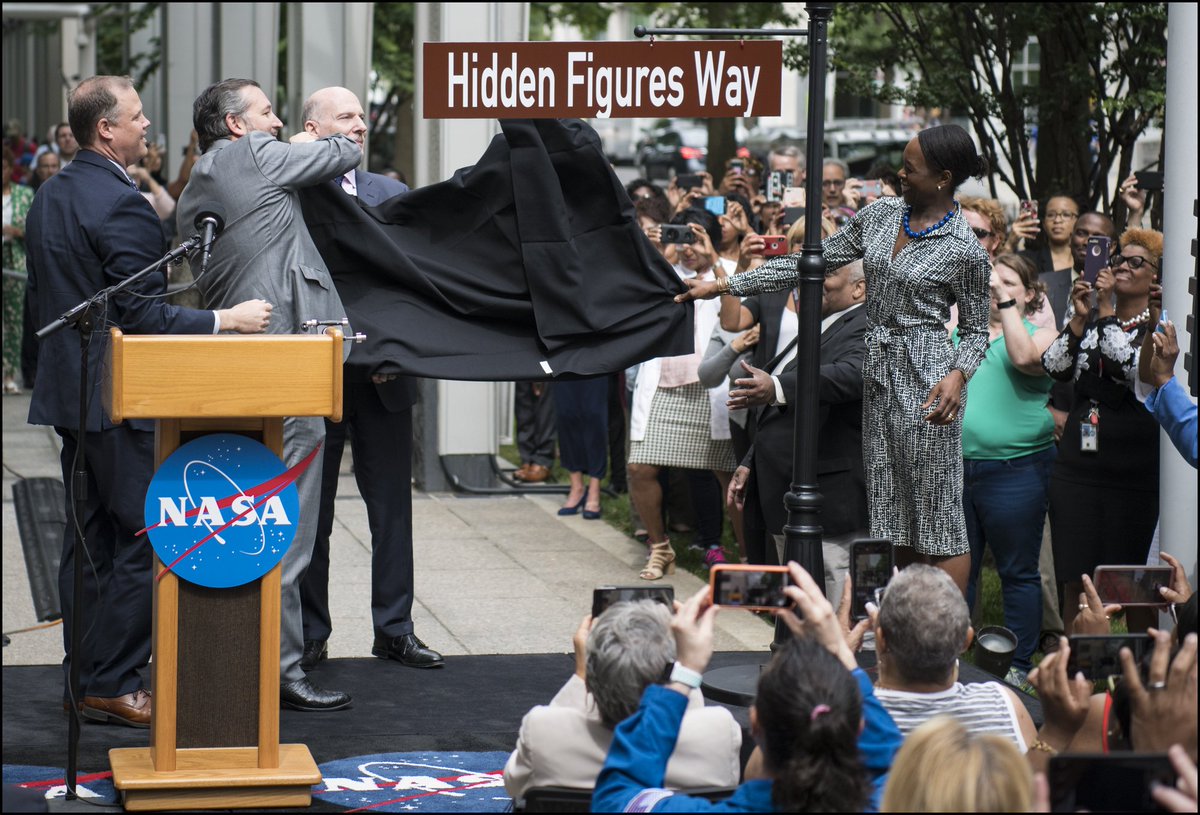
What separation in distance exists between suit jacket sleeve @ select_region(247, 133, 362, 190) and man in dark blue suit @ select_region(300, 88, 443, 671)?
2.02 feet

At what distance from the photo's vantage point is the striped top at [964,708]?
13.6 feet

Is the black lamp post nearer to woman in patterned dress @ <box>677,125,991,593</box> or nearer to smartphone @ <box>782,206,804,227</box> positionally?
woman in patterned dress @ <box>677,125,991,593</box>

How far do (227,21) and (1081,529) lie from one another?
18283 millimetres

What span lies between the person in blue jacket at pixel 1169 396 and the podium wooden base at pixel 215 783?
8.85 feet

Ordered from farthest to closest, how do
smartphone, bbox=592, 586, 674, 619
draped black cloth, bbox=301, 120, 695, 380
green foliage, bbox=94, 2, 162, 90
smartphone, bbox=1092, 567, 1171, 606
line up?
green foliage, bbox=94, 2, 162, 90 < draped black cloth, bbox=301, 120, 695, 380 < smartphone, bbox=1092, 567, 1171, 606 < smartphone, bbox=592, 586, 674, 619

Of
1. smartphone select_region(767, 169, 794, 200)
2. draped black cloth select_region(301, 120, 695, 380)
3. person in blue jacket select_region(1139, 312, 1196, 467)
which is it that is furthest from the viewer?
smartphone select_region(767, 169, 794, 200)

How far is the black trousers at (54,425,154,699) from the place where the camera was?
6.06 m

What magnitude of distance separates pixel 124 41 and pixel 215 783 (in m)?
30.8

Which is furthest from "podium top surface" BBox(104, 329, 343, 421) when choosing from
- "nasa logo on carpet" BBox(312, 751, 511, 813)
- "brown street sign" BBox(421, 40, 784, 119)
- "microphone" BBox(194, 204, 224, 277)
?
"brown street sign" BBox(421, 40, 784, 119)

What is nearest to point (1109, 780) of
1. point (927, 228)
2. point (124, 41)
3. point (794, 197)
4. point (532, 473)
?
point (927, 228)

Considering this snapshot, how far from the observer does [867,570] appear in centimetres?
483

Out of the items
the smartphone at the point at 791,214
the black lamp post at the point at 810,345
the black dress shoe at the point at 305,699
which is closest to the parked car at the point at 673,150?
the smartphone at the point at 791,214

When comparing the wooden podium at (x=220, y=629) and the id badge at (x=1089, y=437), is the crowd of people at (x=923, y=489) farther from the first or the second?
the wooden podium at (x=220, y=629)

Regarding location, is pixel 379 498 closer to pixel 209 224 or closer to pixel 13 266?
pixel 209 224
